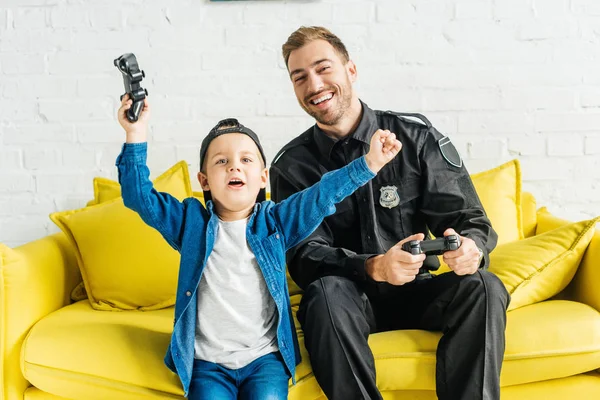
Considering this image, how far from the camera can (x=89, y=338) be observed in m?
1.69

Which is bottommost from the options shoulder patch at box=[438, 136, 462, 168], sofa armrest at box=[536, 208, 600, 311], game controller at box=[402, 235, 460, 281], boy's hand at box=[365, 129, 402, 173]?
sofa armrest at box=[536, 208, 600, 311]

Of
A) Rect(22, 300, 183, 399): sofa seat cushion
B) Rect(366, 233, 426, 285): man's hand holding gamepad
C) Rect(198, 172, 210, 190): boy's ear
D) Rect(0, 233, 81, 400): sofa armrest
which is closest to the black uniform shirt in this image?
Rect(366, 233, 426, 285): man's hand holding gamepad

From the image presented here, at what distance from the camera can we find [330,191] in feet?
4.97

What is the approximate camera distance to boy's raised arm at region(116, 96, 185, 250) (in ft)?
4.77

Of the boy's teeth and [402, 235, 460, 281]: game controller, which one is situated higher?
the boy's teeth

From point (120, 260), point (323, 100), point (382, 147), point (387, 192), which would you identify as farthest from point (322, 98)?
point (120, 260)

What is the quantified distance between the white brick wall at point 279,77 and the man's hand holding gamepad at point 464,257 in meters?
0.98

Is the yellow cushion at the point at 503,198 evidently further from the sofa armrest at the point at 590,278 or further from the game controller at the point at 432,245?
Result: the game controller at the point at 432,245

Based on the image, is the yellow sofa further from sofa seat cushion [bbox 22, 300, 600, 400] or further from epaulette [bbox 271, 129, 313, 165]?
epaulette [bbox 271, 129, 313, 165]

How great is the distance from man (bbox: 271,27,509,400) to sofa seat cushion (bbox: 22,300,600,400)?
0.07 m

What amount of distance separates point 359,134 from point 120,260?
824mm

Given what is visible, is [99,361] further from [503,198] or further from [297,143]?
[503,198]

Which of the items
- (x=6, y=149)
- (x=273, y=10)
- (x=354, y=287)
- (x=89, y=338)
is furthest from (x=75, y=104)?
(x=354, y=287)

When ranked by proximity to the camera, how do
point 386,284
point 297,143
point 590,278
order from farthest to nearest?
point 297,143, point 590,278, point 386,284
